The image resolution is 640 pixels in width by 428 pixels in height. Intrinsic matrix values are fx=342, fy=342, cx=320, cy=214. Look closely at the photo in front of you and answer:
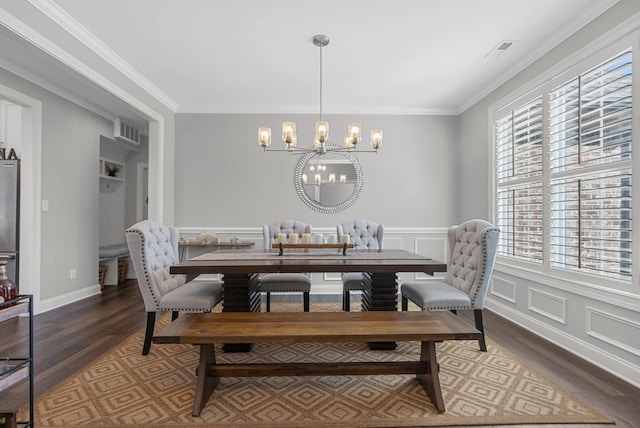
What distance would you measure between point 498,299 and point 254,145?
3683mm

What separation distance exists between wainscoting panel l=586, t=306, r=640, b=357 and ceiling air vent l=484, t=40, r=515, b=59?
92.3 inches

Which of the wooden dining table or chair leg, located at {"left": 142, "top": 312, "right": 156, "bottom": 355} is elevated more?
the wooden dining table

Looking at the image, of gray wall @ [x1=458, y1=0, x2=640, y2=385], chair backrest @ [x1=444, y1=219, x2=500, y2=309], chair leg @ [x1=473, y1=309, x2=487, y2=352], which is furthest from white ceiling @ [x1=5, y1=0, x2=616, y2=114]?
chair leg @ [x1=473, y1=309, x2=487, y2=352]

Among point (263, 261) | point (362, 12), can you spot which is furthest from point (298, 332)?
point (362, 12)

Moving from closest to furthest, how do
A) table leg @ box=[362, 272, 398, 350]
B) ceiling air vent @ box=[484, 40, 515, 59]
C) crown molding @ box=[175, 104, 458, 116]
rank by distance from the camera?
1. table leg @ box=[362, 272, 398, 350]
2. ceiling air vent @ box=[484, 40, 515, 59]
3. crown molding @ box=[175, 104, 458, 116]

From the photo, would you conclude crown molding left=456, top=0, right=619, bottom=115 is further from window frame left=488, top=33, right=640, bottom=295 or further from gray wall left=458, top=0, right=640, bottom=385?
window frame left=488, top=33, right=640, bottom=295

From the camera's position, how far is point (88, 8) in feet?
8.59

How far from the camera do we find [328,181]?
4.88 meters

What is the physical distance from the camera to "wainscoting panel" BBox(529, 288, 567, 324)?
9.46 feet

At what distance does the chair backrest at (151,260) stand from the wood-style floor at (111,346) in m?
0.66

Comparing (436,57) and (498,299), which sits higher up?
(436,57)

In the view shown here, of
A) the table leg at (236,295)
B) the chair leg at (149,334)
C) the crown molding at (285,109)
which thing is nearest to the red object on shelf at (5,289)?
the chair leg at (149,334)

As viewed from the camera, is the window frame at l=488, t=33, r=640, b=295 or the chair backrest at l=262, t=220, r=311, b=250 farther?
the chair backrest at l=262, t=220, r=311, b=250

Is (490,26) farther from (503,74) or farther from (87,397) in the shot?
(87,397)
